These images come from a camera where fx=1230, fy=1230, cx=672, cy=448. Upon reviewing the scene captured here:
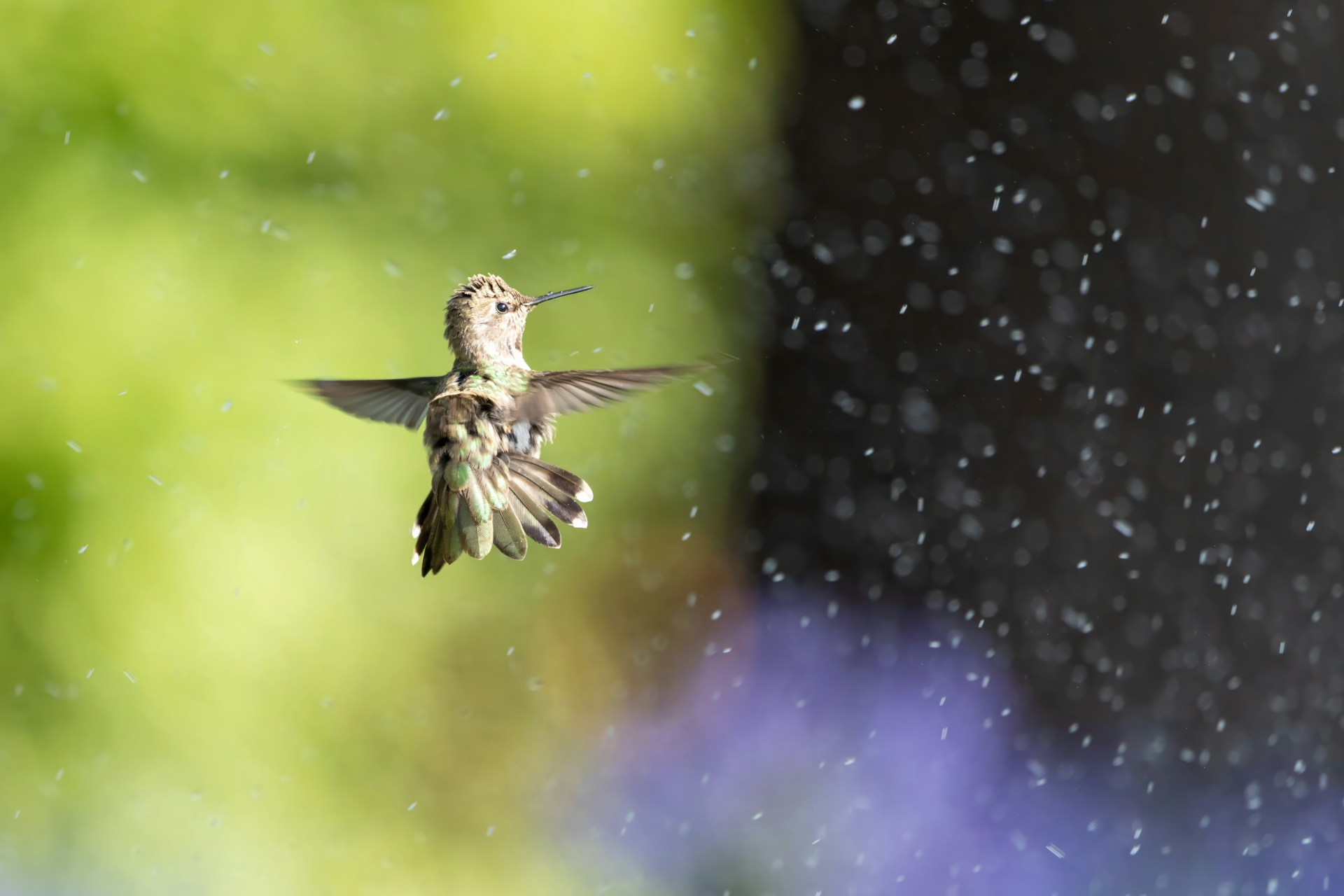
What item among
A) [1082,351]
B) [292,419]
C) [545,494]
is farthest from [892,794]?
[545,494]

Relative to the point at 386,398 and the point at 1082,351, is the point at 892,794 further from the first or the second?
the point at 386,398

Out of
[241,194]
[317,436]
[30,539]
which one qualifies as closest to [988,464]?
[317,436]

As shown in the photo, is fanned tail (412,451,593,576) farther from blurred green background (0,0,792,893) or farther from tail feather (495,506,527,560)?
blurred green background (0,0,792,893)

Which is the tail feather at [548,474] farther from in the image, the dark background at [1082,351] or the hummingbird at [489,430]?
the dark background at [1082,351]

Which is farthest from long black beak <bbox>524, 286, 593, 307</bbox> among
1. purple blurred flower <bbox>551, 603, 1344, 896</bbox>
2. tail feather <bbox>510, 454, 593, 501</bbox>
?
purple blurred flower <bbox>551, 603, 1344, 896</bbox>

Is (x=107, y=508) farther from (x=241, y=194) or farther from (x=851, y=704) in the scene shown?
(x=851, y=704)

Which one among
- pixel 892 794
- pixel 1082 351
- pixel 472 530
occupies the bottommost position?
pixel 472 530
